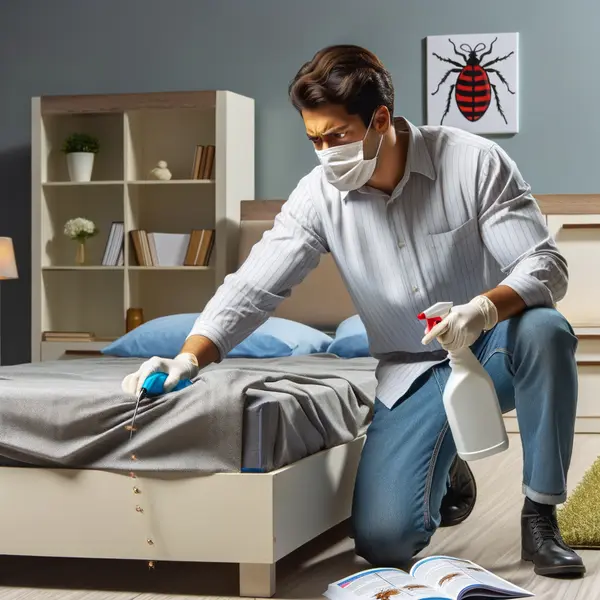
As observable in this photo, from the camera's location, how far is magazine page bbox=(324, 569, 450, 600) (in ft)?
6.35

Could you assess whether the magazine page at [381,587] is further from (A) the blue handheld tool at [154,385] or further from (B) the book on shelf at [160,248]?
(B) the book on shelf at [160,248]

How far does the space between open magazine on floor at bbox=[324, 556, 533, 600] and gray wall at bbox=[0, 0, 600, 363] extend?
3.02 metres

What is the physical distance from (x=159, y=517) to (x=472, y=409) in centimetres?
64

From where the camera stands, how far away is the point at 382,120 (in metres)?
2.33

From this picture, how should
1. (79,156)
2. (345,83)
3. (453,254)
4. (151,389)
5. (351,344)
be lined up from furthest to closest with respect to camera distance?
1. (79,156)
2. (351,344)
3. (453,254)
4. (345,83)
5. (151,389)

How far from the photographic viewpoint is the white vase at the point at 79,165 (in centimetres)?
493

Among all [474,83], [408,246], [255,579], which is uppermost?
[474,83]

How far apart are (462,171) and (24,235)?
3.43 m

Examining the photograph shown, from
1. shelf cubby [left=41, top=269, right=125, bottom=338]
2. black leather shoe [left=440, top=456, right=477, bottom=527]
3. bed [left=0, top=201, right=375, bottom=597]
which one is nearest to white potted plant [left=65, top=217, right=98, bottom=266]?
shelf cubby [left=41, top=269, right=125, bottom=338]

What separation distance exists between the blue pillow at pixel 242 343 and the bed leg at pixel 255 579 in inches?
68.9

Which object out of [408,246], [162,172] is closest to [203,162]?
[162,172]

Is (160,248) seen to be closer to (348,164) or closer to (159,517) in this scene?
(348,164)

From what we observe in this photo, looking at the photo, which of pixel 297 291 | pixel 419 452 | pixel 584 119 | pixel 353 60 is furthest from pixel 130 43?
pixel 419 452

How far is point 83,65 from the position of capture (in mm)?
5238
